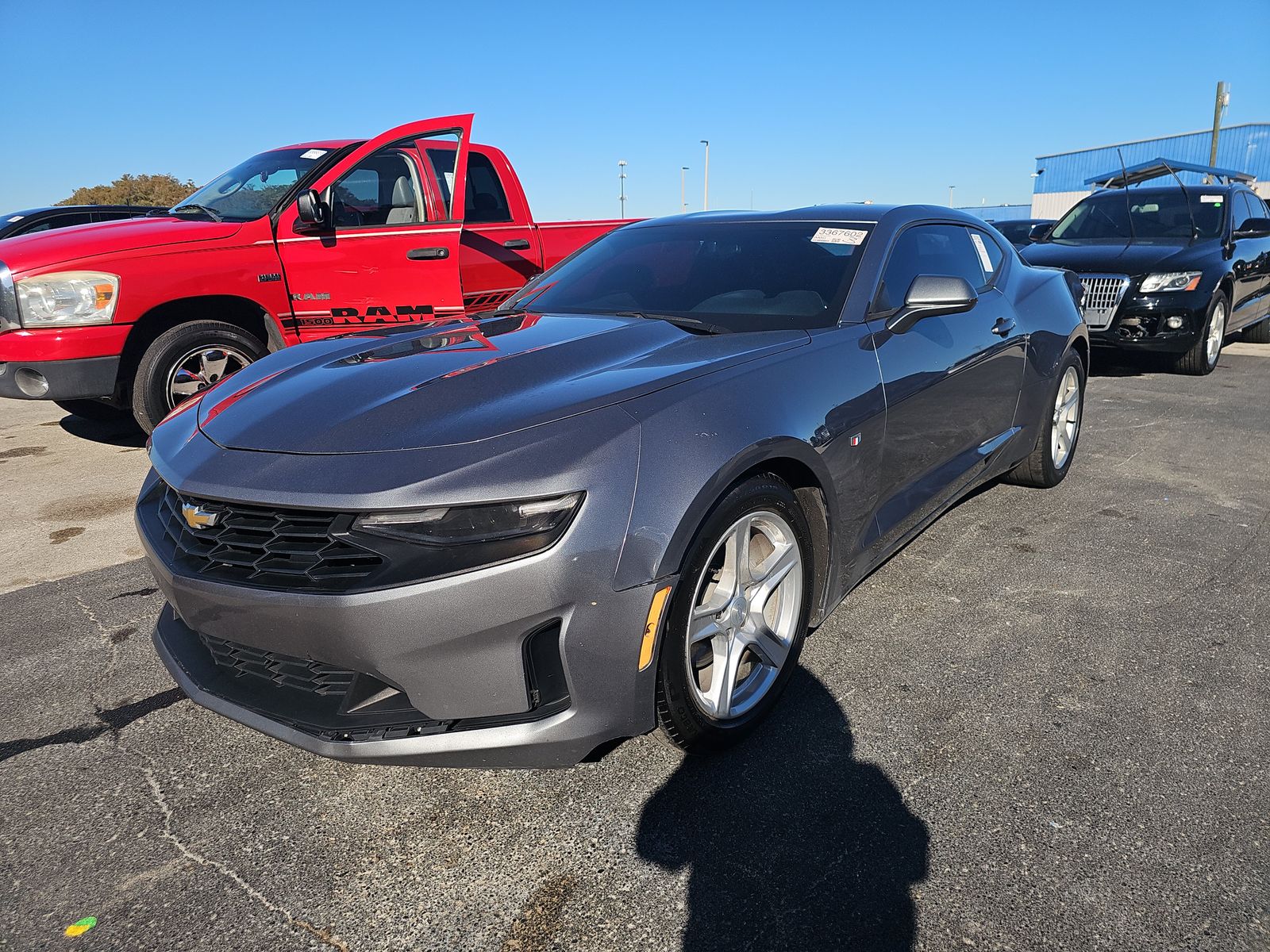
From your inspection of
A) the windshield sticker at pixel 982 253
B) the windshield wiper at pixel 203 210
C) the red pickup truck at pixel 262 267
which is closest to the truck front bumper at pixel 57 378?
the red pickup truck at pixel 262 267

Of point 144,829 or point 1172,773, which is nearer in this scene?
point 144,829

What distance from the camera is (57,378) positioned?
4996 millimetres

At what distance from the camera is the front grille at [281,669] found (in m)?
1.95

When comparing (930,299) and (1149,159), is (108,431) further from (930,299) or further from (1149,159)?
(1149,159)

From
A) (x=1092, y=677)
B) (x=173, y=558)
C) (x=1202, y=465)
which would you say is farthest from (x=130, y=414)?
(x=1202, y=465)

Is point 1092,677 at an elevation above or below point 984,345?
below

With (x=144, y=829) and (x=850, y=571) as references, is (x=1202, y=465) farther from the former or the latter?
(x=144, y=829)

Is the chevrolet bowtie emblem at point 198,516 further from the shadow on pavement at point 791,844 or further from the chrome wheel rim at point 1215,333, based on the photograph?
the chrome wheel rim at point 1215,333

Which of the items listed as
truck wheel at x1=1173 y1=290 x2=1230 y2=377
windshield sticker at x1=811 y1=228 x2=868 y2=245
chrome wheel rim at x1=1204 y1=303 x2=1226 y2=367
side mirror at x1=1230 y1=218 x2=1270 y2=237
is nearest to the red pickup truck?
windshield sticker at x1=811 y1=228 x2=868 y2=245

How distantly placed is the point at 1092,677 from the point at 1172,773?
52 cm

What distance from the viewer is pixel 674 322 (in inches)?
114

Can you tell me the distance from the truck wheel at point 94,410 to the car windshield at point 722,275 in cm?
435

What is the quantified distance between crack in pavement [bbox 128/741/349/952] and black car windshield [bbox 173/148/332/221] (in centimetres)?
437

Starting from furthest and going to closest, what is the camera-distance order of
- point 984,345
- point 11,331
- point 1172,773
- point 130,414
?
1. point 130,414
2. point 11,331
3. point 984,345
4. point 1172,773
